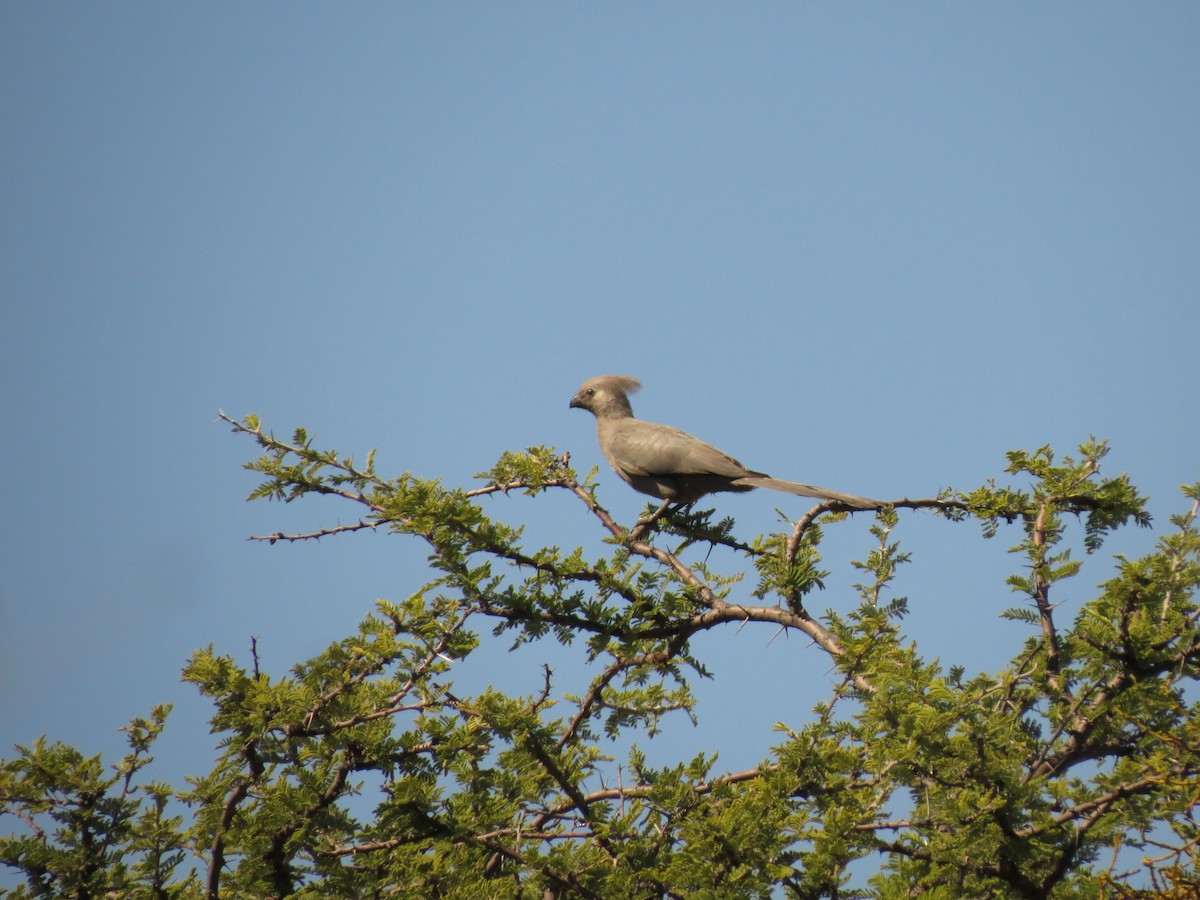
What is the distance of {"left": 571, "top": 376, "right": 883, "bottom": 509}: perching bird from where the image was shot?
873cm

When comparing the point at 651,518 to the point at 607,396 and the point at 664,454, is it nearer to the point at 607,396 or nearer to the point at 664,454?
the point at 664,454

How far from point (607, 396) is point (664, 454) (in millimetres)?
2048

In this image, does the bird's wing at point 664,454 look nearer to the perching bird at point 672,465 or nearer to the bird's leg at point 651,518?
the perching bird at point 672,465

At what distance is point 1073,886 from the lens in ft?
16.7

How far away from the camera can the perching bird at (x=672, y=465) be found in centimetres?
873

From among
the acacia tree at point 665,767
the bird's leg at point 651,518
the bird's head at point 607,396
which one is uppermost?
the bird's head at point 607,396

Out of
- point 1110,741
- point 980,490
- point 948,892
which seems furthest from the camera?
point 980,490

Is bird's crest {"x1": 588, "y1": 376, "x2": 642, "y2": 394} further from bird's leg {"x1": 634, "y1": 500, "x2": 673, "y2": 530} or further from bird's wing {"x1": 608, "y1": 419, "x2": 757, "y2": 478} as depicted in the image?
bird's leg {"x1": 634, "y1": 500, "x2": 673, "y2": 530}

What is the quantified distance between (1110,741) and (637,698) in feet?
9.23

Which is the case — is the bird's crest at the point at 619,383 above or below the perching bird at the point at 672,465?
above

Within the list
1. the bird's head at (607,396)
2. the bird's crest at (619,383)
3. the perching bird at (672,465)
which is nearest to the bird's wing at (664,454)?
the perching bird at (672,465)

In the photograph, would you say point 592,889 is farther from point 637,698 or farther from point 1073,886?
point 1073,886

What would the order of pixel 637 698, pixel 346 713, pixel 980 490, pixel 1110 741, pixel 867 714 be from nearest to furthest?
pixel 867 714 → pixel 1110 741 → pixel 346 713 → pixel 980 490 → pixel 637 698

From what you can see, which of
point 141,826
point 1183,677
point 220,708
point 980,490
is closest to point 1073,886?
point 1183,677
